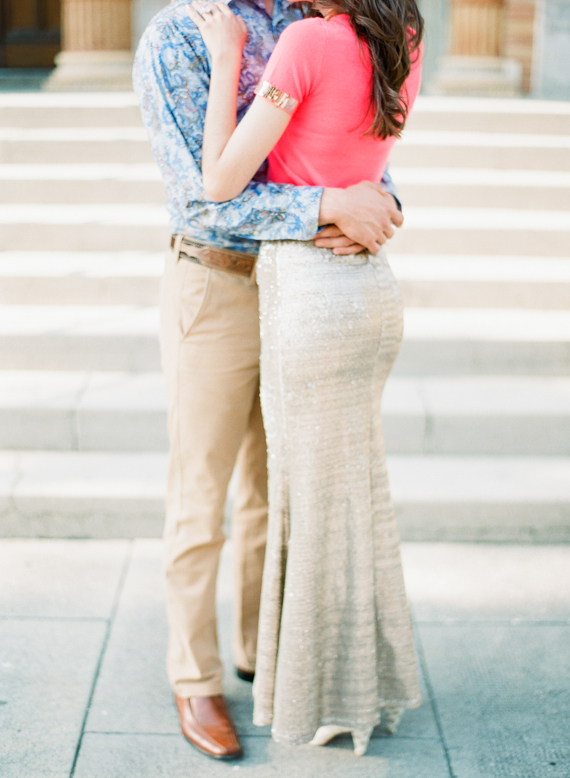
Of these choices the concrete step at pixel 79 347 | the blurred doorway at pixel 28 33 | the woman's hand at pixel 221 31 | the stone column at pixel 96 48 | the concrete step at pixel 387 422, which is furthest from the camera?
the blurred doorway at pixel 28 33

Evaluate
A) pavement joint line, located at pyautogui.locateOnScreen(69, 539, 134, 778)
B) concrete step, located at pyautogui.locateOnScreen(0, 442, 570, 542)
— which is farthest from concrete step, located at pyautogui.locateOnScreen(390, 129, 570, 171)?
pavement joint line, located at pyautogui.locateOnScreen(69, 539, 134, 778)

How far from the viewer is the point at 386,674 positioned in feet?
7.04

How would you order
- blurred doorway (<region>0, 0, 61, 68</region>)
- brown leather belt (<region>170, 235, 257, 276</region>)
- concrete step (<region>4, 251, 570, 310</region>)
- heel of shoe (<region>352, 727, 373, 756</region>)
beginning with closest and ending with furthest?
brown leather belt (<region>170, 235, 257, 276</region>) → heel of shoe (<region>352, 727, 373, 756</region>) → concrete step (<region>4, 251, 570, 310</region>) → blurred doorway (<region>0, 0, 61, 68</region>)

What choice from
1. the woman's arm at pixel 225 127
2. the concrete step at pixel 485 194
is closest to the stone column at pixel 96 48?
the concrete step at pixel 485 194

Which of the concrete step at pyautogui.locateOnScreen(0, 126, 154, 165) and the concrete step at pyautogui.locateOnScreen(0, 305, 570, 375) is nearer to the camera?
the concrete step at pyautogui.locateOnScreen(0, 305, 570, 375)

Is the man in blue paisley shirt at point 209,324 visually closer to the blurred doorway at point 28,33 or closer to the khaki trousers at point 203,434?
the khaki trousers at point 203,434

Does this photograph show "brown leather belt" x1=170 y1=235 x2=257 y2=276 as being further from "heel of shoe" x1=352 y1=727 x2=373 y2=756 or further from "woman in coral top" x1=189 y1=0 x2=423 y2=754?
"heel of shoe" x1=352 y1=727 x2=373 y2=756

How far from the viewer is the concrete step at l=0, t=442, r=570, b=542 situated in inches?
128

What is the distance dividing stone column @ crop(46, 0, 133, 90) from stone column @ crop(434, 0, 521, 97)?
307cm

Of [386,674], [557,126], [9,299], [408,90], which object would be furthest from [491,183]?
[386,674]

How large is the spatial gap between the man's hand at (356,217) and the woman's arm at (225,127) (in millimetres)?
189

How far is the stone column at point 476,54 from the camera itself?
313 inches

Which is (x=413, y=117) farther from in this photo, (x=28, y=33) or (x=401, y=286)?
(x=28, y=33)

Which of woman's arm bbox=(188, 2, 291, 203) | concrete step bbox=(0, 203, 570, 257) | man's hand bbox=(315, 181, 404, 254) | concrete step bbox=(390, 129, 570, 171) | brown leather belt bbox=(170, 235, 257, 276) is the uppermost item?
woman's arm bbox=(188, 2, 291, 203)
